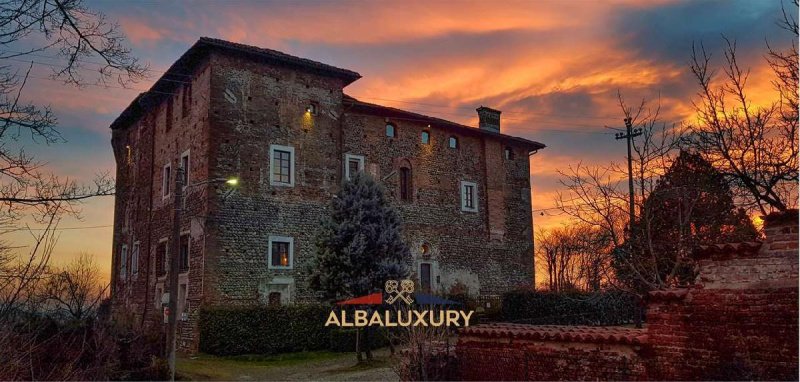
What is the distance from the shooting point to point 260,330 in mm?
19656

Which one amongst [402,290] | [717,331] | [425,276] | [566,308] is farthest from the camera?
[425,276]

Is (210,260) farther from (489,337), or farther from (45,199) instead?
(45,199)

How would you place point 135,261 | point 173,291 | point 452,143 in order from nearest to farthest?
1. point 173,291
2. point 135,261
3. point 452,143

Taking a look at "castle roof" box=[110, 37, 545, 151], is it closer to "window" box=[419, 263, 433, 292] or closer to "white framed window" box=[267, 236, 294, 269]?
"white framed window" box=[267, 236, 294, 269]

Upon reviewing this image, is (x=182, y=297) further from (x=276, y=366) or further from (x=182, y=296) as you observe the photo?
(x=276, y=366)

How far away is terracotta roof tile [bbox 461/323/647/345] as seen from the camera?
8.57 meters

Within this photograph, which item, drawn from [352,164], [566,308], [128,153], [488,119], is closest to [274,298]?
[352,164]

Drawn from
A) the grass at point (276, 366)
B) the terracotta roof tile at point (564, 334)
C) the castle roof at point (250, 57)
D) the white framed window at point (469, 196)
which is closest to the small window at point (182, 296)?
the grass at point (276, 366)

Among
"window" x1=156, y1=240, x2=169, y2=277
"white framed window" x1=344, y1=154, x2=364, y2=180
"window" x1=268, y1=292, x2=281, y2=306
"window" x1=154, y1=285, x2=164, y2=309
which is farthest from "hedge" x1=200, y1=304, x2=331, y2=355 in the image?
"white framed window" x1=344, y1=154, x2=364, y2=180

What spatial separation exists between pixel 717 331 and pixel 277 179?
18223mm

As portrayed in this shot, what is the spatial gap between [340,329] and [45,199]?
15167 millimetres

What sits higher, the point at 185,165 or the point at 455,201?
the point at 185,165

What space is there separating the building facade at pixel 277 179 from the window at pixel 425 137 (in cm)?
5

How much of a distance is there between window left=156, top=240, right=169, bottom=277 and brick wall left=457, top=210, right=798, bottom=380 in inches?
755
